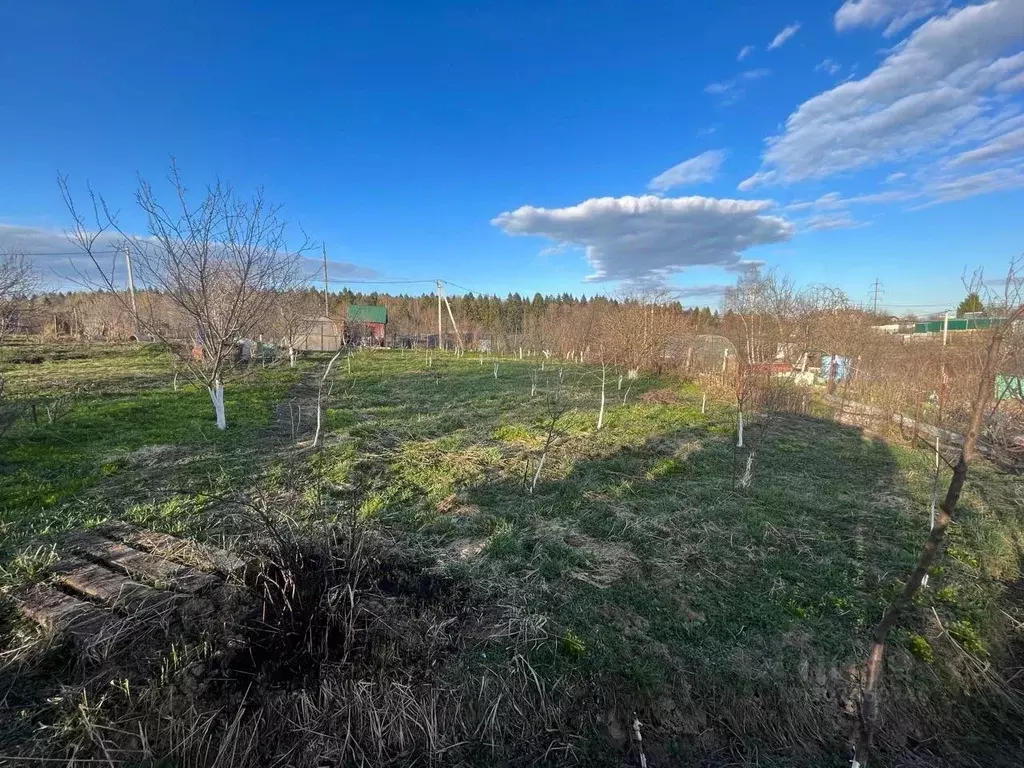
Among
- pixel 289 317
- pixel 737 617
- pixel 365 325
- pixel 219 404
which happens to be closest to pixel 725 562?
pixel 737 617

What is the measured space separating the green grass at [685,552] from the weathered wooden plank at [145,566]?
1.30 feet

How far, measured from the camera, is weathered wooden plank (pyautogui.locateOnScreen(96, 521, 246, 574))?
3301mm

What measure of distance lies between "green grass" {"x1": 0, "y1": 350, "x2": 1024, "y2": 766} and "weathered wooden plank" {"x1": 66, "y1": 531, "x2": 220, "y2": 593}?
1.30 ft

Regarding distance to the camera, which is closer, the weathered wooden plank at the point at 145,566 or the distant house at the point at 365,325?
the weathered wooden plank at the point at 145,566

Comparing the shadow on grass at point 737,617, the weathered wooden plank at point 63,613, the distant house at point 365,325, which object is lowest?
the shadow on grass at point 737,617

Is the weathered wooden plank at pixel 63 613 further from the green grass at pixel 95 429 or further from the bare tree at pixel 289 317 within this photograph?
the bare tree at pixel 289 317

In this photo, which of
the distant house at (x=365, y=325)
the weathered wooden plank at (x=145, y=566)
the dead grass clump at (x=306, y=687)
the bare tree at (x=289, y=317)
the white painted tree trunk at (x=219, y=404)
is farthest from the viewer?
the distant house at (x=365, y=325)

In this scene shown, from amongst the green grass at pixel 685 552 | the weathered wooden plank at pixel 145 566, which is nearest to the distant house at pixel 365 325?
the green grass at pixel 685 552

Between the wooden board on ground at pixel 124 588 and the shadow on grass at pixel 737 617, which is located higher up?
the wooden board on ground at pixel 124 588

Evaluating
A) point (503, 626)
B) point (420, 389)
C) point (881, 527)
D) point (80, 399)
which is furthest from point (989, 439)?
point (80, 399)

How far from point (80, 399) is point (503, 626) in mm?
11670

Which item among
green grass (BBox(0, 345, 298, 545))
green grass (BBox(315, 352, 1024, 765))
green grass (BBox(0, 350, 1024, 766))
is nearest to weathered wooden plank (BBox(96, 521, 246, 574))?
green grass (BBox(0, 350, 1024, 766))

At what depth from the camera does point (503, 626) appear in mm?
3021

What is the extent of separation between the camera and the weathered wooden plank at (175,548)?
3301 millimetres
